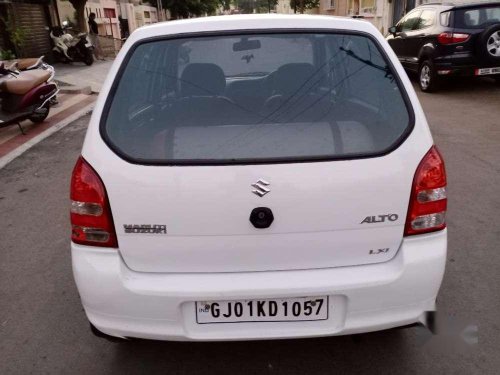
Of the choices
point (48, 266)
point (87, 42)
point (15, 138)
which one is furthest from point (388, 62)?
point (87, 42)

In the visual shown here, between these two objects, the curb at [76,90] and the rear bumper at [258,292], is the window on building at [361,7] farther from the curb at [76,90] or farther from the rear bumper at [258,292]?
the rear bumper at [258,292]

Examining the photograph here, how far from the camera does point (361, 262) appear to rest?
2014 millimetres

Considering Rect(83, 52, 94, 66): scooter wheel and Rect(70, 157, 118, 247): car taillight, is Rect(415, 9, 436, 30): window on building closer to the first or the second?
Rect(70, 157, 118, 247): car taillight

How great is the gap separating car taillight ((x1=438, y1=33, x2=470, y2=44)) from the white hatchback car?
7996 mm

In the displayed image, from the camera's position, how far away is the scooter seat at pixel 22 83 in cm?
738

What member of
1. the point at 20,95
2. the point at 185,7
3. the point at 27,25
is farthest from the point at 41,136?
the point at 185,7

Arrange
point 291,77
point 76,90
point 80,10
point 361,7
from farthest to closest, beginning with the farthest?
1. point 361,7
2. point 80,10
3. point 76,90
4. point 291,77

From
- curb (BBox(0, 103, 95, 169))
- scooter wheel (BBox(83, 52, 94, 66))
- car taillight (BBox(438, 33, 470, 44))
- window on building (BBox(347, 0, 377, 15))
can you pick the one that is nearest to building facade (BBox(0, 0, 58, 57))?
scooter wheel (BBox(83, 52, 94, 66))

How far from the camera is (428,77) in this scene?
9.98m

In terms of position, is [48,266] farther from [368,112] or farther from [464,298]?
[464,298]

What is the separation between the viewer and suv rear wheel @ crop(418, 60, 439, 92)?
383 inches

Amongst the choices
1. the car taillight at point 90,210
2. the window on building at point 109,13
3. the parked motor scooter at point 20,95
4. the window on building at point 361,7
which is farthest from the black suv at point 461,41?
the window on building at point 109,13

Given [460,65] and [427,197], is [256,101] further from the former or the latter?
[460,65]

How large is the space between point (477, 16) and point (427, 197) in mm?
8612
